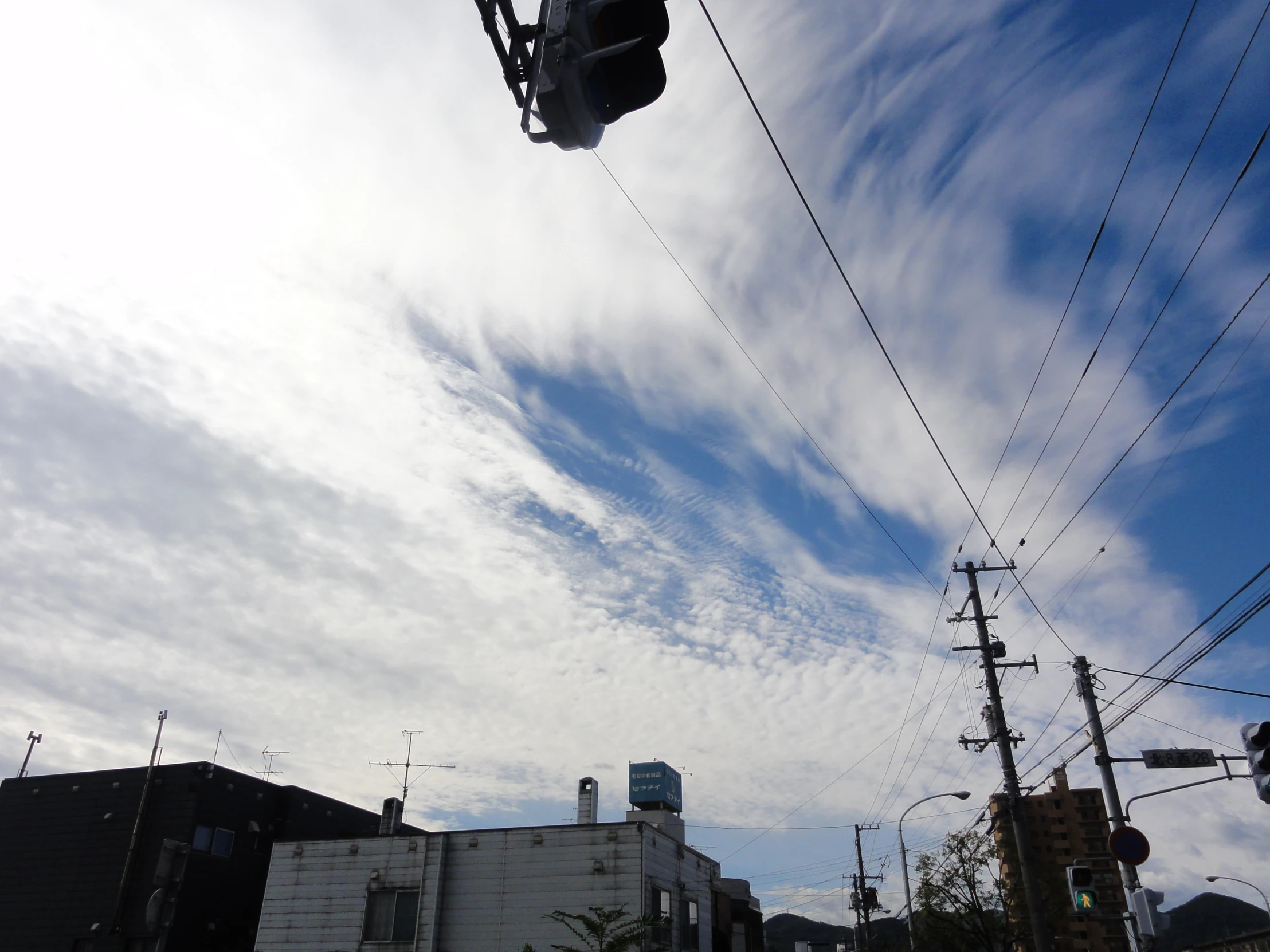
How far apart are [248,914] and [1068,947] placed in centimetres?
8110

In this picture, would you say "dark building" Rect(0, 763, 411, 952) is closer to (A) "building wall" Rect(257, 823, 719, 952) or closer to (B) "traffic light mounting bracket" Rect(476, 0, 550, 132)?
(A) "building wall" Rect(257, 823, 719, 952)

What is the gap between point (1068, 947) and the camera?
81.2 m

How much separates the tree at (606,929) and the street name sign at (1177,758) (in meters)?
12.1

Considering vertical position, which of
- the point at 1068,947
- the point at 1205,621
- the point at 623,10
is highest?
the point at 1205,621

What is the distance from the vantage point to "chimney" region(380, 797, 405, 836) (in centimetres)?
3344

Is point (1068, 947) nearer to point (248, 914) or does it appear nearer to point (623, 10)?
point (248, 914)

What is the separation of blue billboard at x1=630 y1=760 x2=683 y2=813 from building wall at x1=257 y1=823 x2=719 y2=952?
15970mm

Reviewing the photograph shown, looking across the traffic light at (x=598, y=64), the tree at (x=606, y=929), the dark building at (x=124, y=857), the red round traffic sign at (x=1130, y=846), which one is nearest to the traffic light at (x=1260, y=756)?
the red round traffic sign at (x=1130, y=846)

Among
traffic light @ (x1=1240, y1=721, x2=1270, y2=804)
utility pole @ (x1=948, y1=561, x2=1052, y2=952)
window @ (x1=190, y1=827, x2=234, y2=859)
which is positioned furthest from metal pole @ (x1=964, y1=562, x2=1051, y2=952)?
window @ (x1=190, y1=827, x2=234, y2=859)

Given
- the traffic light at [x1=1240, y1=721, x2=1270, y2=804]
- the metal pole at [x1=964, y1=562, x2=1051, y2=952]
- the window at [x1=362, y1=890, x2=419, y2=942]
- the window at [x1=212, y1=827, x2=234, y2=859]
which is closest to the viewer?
the traffic light at [x1=1240, y1=721, x2=1270, y2=804]

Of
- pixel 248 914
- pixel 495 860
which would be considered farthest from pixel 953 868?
pixel 248 914

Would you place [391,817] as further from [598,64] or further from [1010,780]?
[598,64]

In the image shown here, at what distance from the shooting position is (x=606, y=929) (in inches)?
849

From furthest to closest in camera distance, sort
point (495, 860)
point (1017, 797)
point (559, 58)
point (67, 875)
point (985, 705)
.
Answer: point (67, 875) < point (495, 860) < point (985, 705) < point (1017, 797) < point (559, 58)
